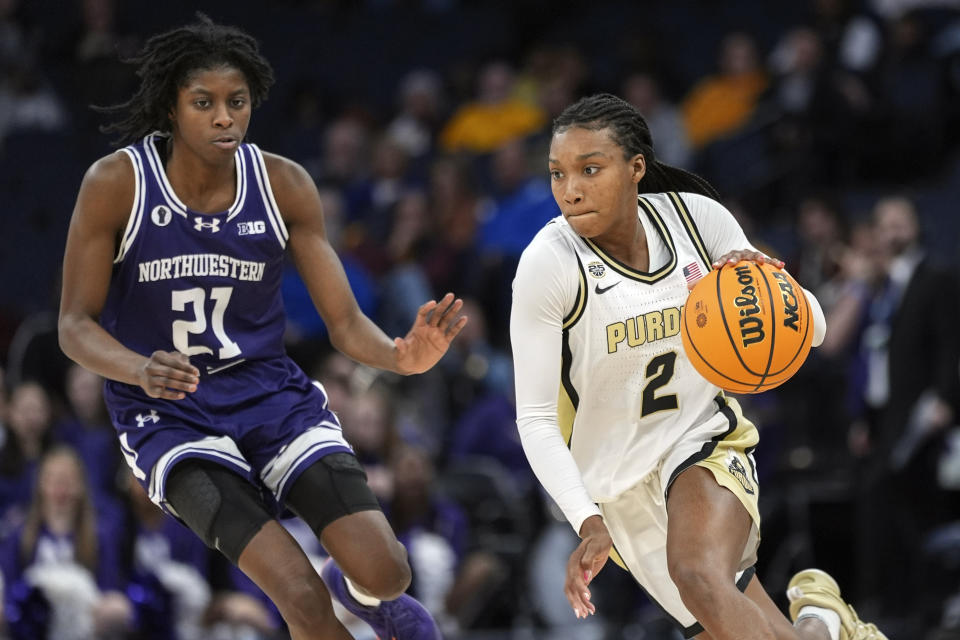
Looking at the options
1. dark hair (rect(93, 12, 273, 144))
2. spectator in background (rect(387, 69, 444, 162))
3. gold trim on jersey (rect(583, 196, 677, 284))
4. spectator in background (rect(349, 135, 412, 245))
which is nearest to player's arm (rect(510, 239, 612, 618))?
gold trim on jersey (rect(583, 196, 677, 284))

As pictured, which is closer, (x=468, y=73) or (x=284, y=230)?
(x=284, y=230)

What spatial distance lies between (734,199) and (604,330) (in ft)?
19.1

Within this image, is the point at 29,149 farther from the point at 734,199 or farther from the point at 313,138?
the point at 734,199

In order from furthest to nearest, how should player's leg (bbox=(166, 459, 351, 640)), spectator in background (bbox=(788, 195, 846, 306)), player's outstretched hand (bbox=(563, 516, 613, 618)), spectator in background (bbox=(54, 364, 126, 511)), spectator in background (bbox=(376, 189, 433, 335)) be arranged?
1. spectator in background (bbox=(376, 189, 433, 335))
2. spectator in background (bbox=(788, 195, 846, 306))
3. spectator in background (bbox=(54, 364, 126, 511))
4. player's leg (bbox=(166, 459, 351, 640))
5. player's outstretched hand (bbox=(563, 516, 613, 618))

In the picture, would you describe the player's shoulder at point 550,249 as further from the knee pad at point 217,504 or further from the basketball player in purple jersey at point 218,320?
the knee pad at point 217,504

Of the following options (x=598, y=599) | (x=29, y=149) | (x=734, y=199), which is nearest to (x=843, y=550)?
(x=598, y=599)

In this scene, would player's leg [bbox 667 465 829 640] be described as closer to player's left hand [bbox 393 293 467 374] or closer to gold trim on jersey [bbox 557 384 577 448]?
gold trim on jersey [bbox 557 384 577 448]

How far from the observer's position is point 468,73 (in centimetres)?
1220

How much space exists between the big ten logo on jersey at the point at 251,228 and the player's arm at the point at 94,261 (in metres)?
0.36

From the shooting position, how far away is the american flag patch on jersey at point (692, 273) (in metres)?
4.75

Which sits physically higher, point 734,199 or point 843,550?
point 734,199

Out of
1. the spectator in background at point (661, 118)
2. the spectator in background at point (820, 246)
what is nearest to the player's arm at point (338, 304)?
the spectator in background at point (820, 246)

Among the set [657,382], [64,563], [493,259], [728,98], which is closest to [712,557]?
[657,382]

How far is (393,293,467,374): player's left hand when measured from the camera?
4.84m
